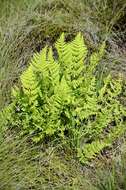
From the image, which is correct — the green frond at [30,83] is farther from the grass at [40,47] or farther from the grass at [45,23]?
the grass at [45,23]

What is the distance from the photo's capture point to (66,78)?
2.34 m

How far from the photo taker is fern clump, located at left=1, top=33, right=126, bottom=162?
7.48 ft

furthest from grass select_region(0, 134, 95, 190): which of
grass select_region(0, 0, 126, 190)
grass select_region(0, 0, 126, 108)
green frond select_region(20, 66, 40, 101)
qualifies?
grass select_region(0, 0, 126, 108)

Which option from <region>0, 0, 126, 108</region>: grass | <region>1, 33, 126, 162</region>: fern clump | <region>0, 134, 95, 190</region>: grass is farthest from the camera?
<region>0, 0, 126, 108</region>: grass

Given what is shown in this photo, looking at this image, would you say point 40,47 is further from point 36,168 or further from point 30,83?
point 36,168

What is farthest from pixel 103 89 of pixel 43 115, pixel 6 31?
pixel 6 31

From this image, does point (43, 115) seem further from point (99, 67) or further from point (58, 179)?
point (99, 67)

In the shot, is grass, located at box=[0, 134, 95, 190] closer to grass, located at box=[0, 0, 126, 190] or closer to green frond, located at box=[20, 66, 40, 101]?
grass, located at box=[0, 0, 126, 190]

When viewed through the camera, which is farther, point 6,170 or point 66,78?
point 66,78

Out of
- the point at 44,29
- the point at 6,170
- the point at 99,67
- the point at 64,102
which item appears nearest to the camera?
the point at 6,170

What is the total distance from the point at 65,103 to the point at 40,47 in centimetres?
58

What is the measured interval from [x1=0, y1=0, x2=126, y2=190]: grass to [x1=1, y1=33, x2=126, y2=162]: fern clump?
7 cm

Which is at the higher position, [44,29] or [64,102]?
[44,29]

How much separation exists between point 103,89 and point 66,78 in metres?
0.18
